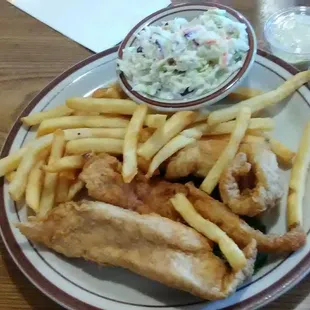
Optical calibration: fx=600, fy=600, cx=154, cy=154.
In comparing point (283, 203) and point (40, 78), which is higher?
point (283, 203)

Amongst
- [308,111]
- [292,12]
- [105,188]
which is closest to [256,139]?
[308,111]

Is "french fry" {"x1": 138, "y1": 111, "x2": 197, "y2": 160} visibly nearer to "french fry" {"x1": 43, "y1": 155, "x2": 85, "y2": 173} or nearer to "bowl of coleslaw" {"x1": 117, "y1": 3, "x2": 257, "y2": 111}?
"bowl of coleslaw" {"x1": 117, "y1": 3, "x2": 257, "y2": 111}

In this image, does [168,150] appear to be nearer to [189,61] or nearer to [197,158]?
[197,158]

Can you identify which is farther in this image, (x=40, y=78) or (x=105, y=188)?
(x=40, y=78)

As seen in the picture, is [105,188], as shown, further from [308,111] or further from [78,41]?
[78,41]

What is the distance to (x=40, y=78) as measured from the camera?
2072mm

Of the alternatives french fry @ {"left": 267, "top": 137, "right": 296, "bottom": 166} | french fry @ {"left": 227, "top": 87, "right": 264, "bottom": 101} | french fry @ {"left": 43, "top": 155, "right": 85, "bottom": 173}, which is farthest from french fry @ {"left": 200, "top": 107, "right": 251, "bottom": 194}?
french fry @ {"left": 43, "top": 155, "right": 85, "bottom": 173}

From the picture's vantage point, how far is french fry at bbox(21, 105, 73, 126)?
1.76 m

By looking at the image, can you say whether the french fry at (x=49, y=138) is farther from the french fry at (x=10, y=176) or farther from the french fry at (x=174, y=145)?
the french fry at (x=174, y=145)

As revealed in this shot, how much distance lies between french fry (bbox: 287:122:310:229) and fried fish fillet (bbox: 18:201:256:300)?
6.9 inches

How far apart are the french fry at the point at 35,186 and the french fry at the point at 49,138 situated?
0.05 metres

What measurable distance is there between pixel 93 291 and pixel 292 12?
1.16 metres

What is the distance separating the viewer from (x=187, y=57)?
5.44 ft

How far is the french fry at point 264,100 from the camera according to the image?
1545 mm
